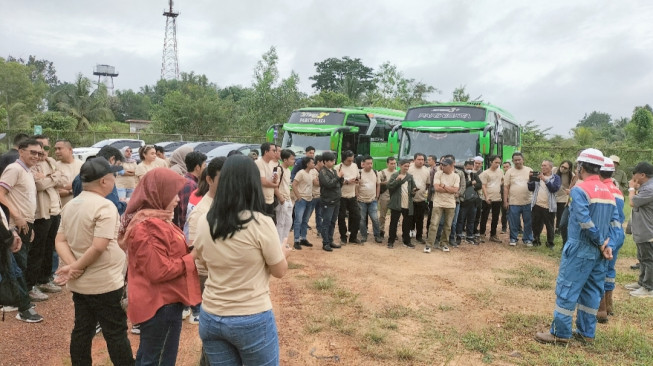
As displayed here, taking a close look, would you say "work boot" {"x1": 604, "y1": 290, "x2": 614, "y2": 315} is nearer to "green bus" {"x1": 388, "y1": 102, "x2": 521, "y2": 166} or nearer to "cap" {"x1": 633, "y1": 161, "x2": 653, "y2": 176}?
"cap" {"x1": 633, "y1": 161, "x2": 653, "y2": 176}

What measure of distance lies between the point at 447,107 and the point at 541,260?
17.3 ft

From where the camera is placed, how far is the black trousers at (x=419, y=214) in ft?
28.9

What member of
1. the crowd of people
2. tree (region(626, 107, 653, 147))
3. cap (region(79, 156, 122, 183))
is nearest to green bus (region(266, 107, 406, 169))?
the crowd of people

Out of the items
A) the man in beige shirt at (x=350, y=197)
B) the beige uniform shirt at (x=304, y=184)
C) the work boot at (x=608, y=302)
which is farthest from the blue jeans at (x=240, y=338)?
the man in beige shirt at (x=350, y=197)

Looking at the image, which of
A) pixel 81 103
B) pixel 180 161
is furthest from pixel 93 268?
pixel 81 103

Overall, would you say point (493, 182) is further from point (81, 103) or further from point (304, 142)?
point (81, 103)

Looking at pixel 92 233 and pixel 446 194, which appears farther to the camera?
pixel 446 194

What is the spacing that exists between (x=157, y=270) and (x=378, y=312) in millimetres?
3295

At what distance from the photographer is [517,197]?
919 centimetres

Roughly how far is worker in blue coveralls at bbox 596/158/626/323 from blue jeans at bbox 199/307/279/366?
3949 mm

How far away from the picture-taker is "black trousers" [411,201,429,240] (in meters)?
8.82

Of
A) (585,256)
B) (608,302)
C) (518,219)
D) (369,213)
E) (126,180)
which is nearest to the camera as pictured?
(585,256)

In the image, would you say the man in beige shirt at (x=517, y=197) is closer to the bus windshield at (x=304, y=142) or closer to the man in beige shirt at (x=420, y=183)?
the man in beige shirt at (x=420, y=183)

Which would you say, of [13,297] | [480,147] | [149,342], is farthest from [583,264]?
[480,147]
